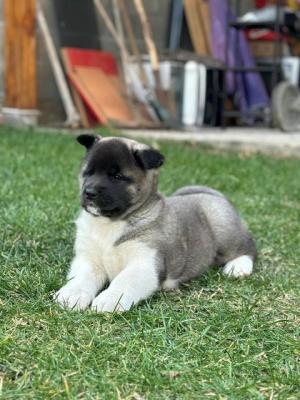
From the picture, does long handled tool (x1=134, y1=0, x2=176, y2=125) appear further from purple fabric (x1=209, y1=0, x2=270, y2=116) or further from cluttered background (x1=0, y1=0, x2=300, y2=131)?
purple fabric (x1=209, y1=0, x2=270, y2=116)

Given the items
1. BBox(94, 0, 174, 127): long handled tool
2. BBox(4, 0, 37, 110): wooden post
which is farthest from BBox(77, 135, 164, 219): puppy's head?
BBox(94, 0, 174, 127): long handled tool

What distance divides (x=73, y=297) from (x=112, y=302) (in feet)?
0.57

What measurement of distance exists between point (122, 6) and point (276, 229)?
18.5ft

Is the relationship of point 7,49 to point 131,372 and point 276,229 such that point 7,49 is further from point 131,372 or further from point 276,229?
point 131,372

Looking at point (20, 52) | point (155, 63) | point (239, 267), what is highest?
point (20, 52)

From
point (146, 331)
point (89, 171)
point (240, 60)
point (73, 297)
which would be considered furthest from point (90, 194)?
point (240, 60)

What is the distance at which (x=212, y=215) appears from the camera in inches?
140

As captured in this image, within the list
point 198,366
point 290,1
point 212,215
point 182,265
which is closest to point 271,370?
point 198,366

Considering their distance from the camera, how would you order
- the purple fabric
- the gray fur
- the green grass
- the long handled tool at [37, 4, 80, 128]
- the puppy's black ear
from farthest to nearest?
the purple fabric
the long handled tool at [37, 4, 80, 128]
the gray fur
the puppy's black ear
the green grass

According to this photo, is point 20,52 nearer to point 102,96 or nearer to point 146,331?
point 102,96

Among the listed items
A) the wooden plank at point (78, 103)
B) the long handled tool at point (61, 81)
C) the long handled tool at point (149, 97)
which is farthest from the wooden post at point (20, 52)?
the long handled tool at point (149, 97)

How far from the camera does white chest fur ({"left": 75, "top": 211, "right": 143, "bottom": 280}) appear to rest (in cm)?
301

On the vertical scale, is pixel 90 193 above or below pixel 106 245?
above

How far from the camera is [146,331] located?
2449 millimetres
